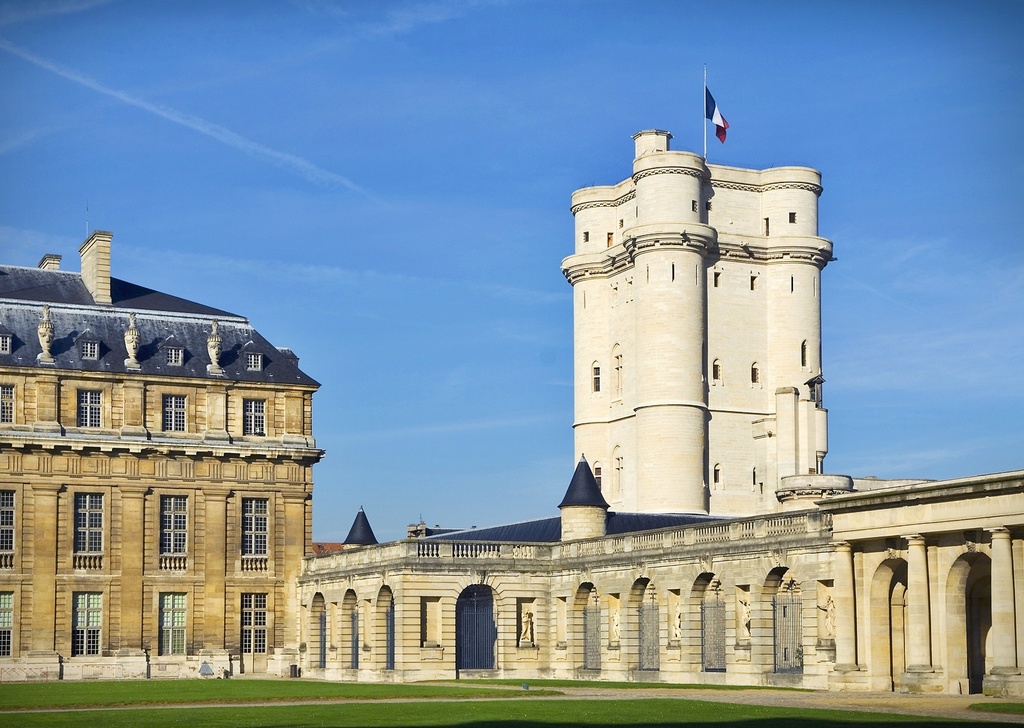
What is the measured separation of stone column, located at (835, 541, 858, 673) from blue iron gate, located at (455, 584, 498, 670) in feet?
56.9

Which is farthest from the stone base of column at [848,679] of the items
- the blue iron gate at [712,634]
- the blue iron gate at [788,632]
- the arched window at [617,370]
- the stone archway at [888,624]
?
the arched window at [617,370]

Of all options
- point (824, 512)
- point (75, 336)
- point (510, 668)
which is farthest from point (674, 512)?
point (824, 512)

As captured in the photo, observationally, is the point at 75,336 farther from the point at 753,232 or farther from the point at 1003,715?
the point at 1003,715

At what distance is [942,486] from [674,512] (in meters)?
39.5

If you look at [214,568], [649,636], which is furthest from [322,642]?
[649,636]

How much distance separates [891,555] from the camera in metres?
47.3

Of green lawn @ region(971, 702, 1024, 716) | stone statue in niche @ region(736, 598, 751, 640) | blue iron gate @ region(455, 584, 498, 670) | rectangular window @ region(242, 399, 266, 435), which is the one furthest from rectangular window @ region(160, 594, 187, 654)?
green lawn @ region(971, 702, 1024, 716)

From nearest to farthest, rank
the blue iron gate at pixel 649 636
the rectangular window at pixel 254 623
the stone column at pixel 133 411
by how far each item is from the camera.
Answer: the blue iron gate at pixel 649 636
the stone column at pixel 133 411
the rectangular window at pixel 254 623

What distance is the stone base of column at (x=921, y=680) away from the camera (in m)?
45.1

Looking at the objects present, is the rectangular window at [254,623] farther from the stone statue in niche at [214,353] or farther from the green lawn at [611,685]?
the green lawn at [611,685]

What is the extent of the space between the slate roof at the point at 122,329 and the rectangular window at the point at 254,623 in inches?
355

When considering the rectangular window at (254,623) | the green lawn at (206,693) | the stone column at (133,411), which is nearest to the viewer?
the green lawn at (206,693)

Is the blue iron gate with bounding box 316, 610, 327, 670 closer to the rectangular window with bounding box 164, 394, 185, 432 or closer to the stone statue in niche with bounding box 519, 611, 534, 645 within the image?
the rectangular window with bounding box 164, 394, 185, 432

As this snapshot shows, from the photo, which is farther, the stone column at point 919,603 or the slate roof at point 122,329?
the slate roof at point 122,329
